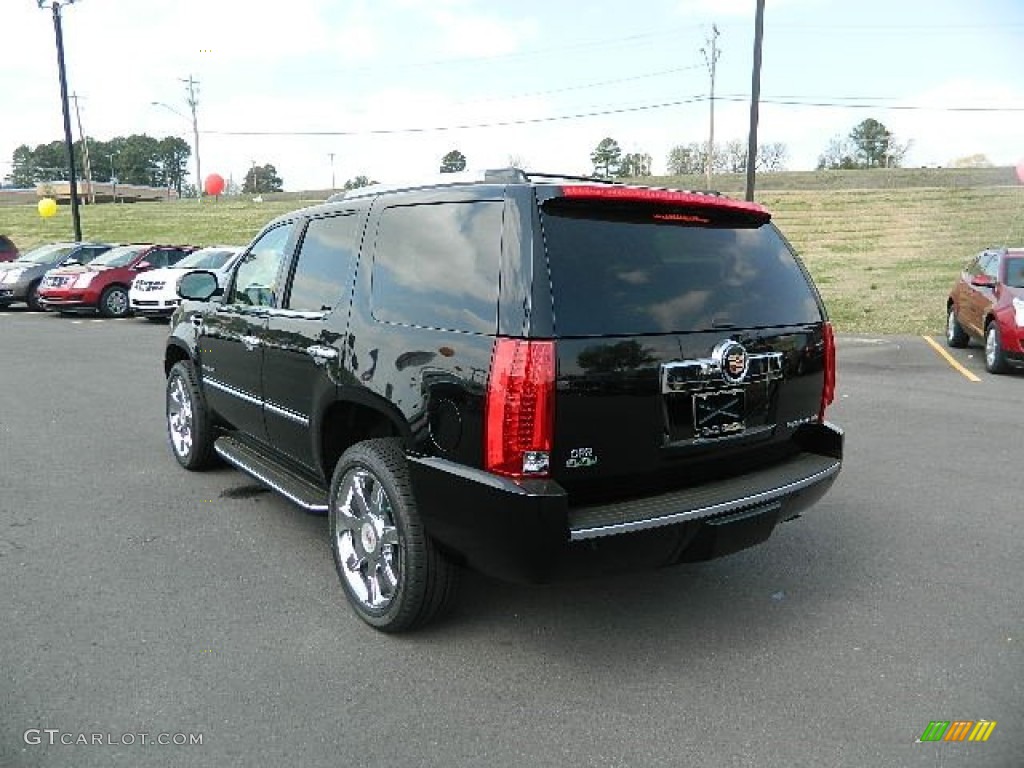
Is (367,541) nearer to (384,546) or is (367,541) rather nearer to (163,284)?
(384,546)

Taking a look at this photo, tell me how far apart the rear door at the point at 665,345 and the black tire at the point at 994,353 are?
25.1ft

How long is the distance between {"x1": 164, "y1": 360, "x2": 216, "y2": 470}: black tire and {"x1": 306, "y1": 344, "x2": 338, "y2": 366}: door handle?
6.61ft

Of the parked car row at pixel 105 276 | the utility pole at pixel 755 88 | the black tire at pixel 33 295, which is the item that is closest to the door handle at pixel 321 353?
the parked car row at pixel 105 276

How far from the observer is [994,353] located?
33.1 ft

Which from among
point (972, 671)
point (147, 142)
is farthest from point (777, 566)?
point (147, 142)

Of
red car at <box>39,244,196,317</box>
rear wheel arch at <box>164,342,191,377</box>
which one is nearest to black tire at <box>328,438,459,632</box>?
rear wheel arch at <box>164,342,191,377</box>

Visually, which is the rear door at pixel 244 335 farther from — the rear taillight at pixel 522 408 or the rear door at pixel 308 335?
the rear taillight at pixel 522 408

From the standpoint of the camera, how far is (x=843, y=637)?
3.50 metres

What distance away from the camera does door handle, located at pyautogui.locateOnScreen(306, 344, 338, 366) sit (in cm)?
374

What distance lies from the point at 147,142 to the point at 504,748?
153936mm

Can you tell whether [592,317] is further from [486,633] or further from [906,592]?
[906,592]

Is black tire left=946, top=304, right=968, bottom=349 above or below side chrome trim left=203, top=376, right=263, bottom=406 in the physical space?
below

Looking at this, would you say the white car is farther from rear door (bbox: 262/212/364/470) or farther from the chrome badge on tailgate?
the chrome badge on tailgate

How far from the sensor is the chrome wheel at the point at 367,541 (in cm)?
350
